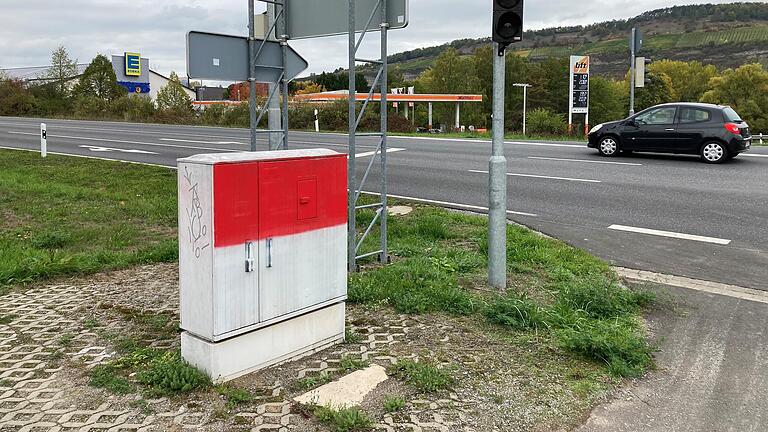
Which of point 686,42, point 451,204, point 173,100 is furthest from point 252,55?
point 686,42

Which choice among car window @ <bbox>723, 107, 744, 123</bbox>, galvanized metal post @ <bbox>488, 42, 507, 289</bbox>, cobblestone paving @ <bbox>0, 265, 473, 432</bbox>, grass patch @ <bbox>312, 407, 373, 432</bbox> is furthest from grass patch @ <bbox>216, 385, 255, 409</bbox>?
car window @ <bbox>723, 107, 744, 123</bbox>

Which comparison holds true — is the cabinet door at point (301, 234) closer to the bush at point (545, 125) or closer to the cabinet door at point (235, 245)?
the cabinet door at point (235, 245)

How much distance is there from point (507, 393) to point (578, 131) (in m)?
40.3

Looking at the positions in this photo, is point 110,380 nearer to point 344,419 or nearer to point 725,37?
point 344,419

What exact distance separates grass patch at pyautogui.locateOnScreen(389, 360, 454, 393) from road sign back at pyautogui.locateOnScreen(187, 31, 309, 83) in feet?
11.9

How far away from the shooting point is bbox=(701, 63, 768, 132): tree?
90.2 meters

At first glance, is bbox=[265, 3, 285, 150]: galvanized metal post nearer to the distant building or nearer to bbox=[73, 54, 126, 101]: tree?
bbox=[73, 54, 126, 101]: tree

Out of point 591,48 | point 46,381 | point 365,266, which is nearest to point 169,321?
point 46,381

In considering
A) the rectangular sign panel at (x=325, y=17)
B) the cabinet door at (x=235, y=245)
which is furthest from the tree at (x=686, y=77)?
the cabinet door at (x=235, y=245)

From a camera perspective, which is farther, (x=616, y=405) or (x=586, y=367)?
(x=586, y=367)

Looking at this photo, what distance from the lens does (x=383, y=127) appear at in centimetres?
650

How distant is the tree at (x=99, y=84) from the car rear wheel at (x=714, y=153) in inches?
2137

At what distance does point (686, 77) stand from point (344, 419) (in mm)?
122881

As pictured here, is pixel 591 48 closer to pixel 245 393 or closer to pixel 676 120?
pixel 676 120
